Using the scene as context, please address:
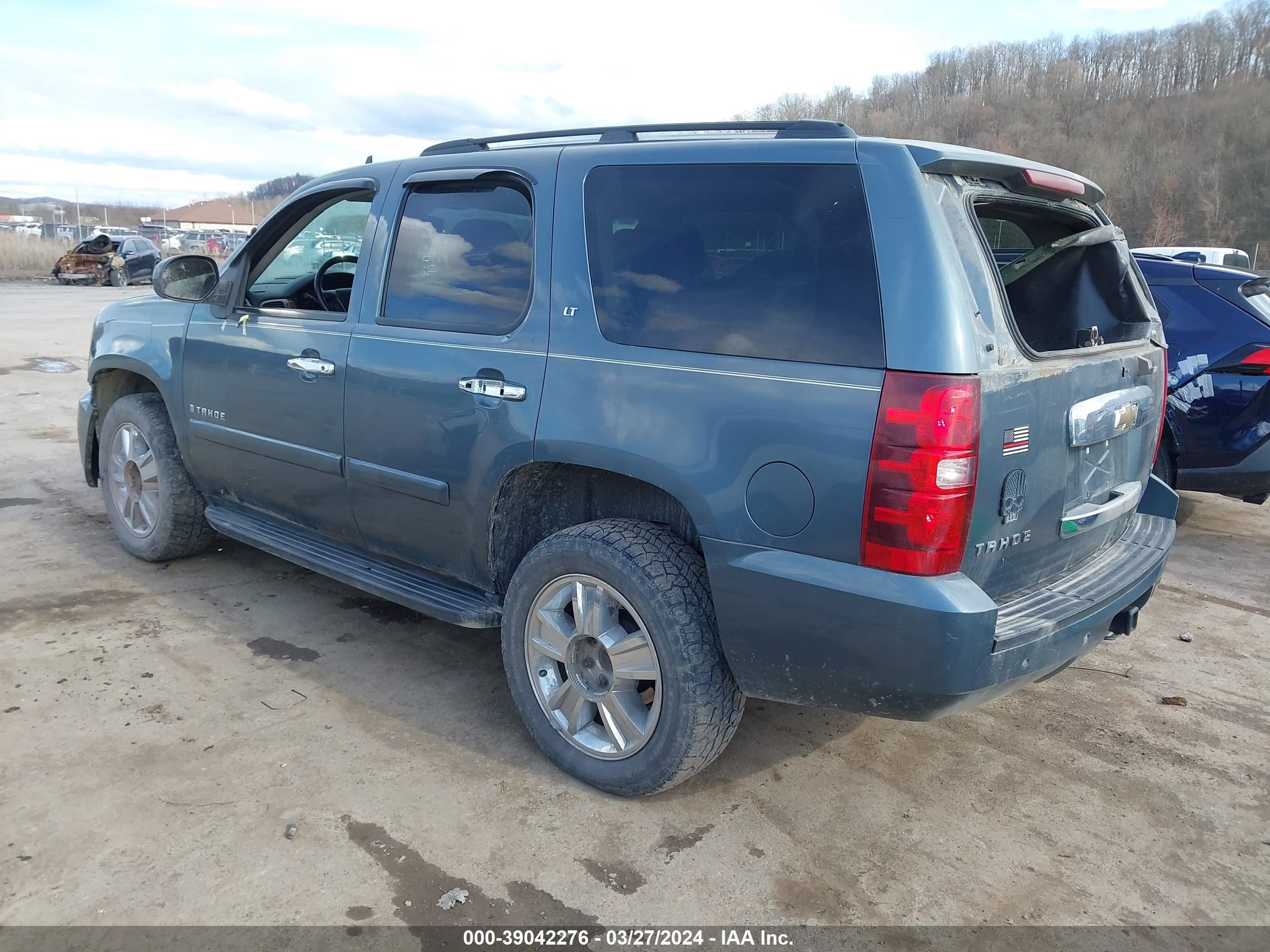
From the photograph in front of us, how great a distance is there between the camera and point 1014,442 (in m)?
2.46

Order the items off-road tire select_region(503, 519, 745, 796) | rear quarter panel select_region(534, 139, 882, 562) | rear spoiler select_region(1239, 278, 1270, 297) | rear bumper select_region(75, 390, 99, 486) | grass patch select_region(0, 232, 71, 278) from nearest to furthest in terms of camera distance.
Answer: rear quarter panel select_region(534, 139, 882, 562) < off-road tire select_region(503, 519, 745, 796) < rear bumper select_region(75, 390, 99, 486) < rear spoiler select_region(1239, 278, 1270, 297) < grass patch select_region(0, 232, 71, 278)

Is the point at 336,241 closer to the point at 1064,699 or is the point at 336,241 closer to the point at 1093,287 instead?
the point at 1093,287

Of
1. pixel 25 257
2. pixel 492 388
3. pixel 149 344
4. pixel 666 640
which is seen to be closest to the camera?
pixel 666 640

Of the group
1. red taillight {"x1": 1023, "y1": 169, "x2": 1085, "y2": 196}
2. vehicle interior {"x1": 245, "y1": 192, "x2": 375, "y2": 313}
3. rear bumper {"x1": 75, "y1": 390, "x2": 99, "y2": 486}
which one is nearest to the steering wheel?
vehicle interior {"x1": 245, "y1": 192, "x2": 375, "y2": 313}

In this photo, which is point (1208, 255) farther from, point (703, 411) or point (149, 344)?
point (149, 344)

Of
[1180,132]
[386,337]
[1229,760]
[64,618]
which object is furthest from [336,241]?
[1180,132]

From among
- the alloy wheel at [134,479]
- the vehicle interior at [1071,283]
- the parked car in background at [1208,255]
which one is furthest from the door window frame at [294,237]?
the parked car in background at [1208,255]

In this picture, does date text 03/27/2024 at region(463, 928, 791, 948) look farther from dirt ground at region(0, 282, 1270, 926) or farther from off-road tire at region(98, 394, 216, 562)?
off-road tire at region(98, 394, 216, 562)

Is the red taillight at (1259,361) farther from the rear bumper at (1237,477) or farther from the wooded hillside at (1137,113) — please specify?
the wooded hillside at (1137,113)

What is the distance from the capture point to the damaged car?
2755cm

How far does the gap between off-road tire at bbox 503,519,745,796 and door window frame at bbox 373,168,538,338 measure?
2.48 feet

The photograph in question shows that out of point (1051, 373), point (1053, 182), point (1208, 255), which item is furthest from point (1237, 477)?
point (1208, 255)

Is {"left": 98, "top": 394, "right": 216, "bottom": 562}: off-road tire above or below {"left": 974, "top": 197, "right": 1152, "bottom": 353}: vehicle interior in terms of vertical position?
below

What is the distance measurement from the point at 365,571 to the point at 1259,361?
498 centimetres
